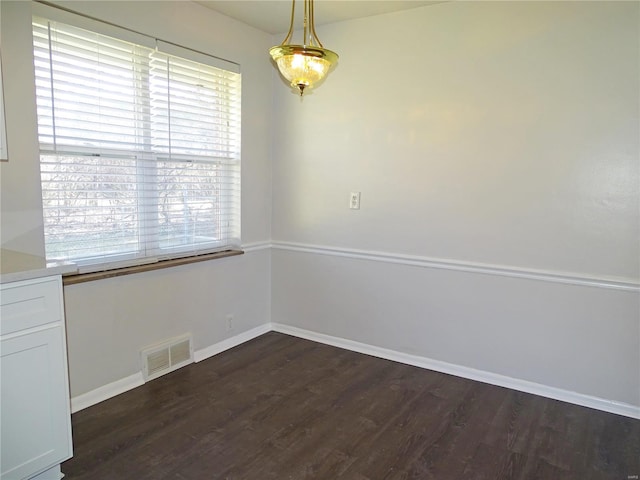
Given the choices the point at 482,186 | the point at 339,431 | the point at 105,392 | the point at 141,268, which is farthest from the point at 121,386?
the point at 482,186

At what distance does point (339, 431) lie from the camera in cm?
231

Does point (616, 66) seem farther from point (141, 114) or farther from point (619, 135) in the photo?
point (141, 114)

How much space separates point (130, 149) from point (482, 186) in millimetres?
2216

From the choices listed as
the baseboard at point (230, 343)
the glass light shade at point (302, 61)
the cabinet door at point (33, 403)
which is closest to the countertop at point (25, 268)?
the cabinet door at point (33, 403)

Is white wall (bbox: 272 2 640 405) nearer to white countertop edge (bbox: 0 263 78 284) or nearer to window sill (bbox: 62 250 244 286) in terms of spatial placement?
window sill (bbox: 62 250 244 286)

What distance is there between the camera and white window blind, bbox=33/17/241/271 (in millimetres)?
2271

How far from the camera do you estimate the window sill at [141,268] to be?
93.0 inches

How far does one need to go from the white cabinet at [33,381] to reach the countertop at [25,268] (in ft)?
0.09

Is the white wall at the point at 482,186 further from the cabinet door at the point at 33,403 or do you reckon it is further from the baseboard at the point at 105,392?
the cabinet door at the point at 33,403

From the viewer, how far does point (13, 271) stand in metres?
1.62

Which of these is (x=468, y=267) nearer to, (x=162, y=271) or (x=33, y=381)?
(x=162, y=271)

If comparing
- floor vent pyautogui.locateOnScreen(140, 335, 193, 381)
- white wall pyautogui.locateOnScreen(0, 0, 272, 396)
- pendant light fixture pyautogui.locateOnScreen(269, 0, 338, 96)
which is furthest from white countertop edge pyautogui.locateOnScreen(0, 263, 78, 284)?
pendant light fixture pyautogui.locateOnScreen(269, 0, 338, 96)

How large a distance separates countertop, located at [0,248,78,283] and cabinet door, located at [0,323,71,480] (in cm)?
23

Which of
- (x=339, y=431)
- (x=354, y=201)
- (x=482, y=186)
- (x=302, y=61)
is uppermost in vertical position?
(x=302, y=61)
